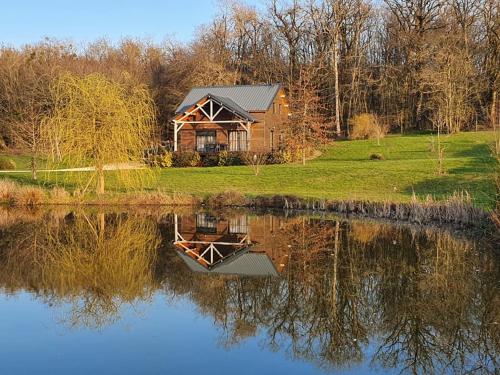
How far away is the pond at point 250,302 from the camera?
764 centimetres

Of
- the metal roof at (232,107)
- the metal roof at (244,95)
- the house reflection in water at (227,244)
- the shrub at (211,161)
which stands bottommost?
the house reflection in water at (227,244)

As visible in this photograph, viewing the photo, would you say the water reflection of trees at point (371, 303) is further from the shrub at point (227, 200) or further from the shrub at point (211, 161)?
the shrub at point (211, 161)

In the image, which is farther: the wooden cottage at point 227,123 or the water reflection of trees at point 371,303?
the wooden cottage at point 227,123

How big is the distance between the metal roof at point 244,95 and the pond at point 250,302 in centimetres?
2325

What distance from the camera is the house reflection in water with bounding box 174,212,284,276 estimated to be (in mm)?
12750

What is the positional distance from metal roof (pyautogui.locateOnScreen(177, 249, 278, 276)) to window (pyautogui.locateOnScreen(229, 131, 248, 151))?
25.1 m

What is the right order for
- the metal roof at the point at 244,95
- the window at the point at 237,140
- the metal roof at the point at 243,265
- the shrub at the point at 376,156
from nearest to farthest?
the metal roof at the point at 243,265
the shrub at the point at 376,156
the window at the point at 237,140
the metal roof at the point at 244,95

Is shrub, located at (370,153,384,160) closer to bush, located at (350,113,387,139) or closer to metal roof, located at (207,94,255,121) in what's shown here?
metal roof, located at (207,94,255,121)

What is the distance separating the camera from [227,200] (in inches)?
906

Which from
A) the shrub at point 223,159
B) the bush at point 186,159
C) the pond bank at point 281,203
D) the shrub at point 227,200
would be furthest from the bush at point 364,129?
the shrub at point 227,200

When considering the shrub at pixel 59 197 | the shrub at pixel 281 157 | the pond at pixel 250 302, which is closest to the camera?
the pond at pixel 250 302

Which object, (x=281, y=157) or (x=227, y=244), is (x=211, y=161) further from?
(x=227, y=244)

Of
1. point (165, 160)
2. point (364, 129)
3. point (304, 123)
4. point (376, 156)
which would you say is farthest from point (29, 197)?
point (364, 129)

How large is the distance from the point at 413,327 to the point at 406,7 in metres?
44.2
